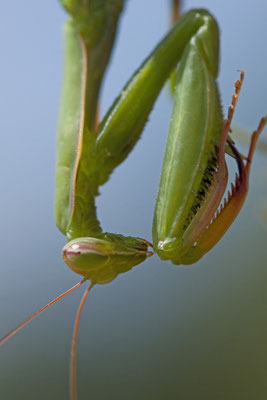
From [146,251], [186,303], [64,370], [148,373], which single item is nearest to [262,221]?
[146,251]

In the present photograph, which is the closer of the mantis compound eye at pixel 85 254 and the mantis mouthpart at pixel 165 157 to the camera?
the mantis mouthpart at pixel 165 157

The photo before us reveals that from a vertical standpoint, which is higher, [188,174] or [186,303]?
[188,174]

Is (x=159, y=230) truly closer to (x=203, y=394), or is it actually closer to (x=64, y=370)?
(x=203, y=394)

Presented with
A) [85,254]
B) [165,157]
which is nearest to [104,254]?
[85,254]

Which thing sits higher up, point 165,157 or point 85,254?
point 165,157

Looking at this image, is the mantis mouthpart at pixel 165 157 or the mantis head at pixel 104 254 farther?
the mantis head at pixel 104 254

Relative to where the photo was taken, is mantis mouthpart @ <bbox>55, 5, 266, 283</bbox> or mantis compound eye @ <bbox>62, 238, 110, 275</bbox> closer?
mantis mouthpart @ <bbox>55, 5, 266, 283</bbox>

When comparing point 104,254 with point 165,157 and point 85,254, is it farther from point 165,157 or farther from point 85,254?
point 165,157

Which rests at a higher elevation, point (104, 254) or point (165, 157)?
point (165, 157)
